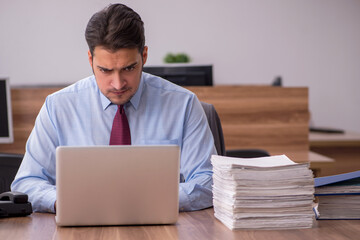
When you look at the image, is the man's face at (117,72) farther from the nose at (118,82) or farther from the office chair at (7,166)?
the office chair at (7,166)

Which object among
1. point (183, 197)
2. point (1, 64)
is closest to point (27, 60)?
point (1, 64)

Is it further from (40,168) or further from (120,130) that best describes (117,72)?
(40,168)

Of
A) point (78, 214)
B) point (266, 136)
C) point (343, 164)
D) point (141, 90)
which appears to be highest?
point (141, 90)

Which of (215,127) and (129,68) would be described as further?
(215,127)

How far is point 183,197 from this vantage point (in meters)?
1.56

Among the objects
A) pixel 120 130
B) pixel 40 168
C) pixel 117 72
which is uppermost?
pixel 117 72

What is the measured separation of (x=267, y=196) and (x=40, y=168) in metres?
0.85

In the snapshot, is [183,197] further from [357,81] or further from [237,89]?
[357,81]

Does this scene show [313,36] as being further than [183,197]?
Yes

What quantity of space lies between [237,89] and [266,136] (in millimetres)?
382

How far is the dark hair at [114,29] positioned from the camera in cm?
179

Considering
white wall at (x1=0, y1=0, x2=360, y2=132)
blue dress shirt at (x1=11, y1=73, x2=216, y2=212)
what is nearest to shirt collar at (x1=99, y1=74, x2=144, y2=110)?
blue dress shirt at (x1=11, y1=73, x2=216, y2=212)

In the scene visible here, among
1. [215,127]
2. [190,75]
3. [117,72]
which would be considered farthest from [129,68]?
[190,75]

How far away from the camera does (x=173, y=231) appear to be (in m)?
1.29
